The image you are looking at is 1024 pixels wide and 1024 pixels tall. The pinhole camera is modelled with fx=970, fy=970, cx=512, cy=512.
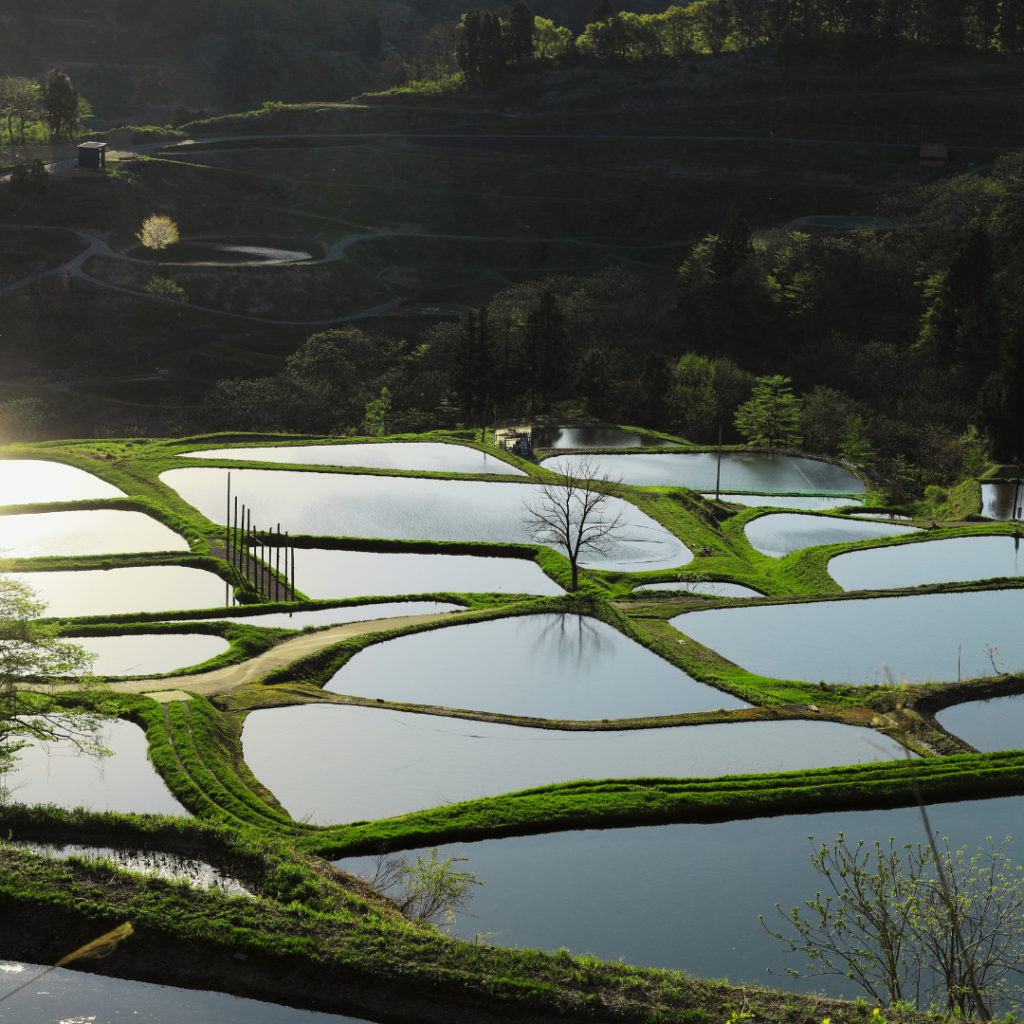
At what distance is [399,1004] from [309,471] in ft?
163

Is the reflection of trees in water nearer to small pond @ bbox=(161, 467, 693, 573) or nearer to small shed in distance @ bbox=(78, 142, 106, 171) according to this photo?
small pond @ bbox=(161, 467, 693, 573)

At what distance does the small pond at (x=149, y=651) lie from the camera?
109ft

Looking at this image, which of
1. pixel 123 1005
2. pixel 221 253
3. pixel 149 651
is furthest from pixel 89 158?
pixel 123 1005

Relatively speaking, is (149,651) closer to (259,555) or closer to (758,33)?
(259,555)

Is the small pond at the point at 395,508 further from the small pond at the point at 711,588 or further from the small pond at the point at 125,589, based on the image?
the small pond at the point at 125,589

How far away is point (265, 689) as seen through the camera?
99.5ft

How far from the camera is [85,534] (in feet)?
164

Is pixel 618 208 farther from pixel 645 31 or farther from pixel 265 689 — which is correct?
pixel 265 689

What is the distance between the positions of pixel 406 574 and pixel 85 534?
17779 mm

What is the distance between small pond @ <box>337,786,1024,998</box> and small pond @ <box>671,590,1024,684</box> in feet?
31.9

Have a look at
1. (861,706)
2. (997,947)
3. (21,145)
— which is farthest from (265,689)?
(21,145)

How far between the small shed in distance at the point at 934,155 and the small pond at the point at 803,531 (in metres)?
94.5

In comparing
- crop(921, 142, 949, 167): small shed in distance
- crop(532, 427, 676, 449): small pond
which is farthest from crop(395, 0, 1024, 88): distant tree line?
crop(532, 427, 676, 449): small pond

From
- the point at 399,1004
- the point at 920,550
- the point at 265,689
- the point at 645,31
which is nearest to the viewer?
the point at 399,1004
